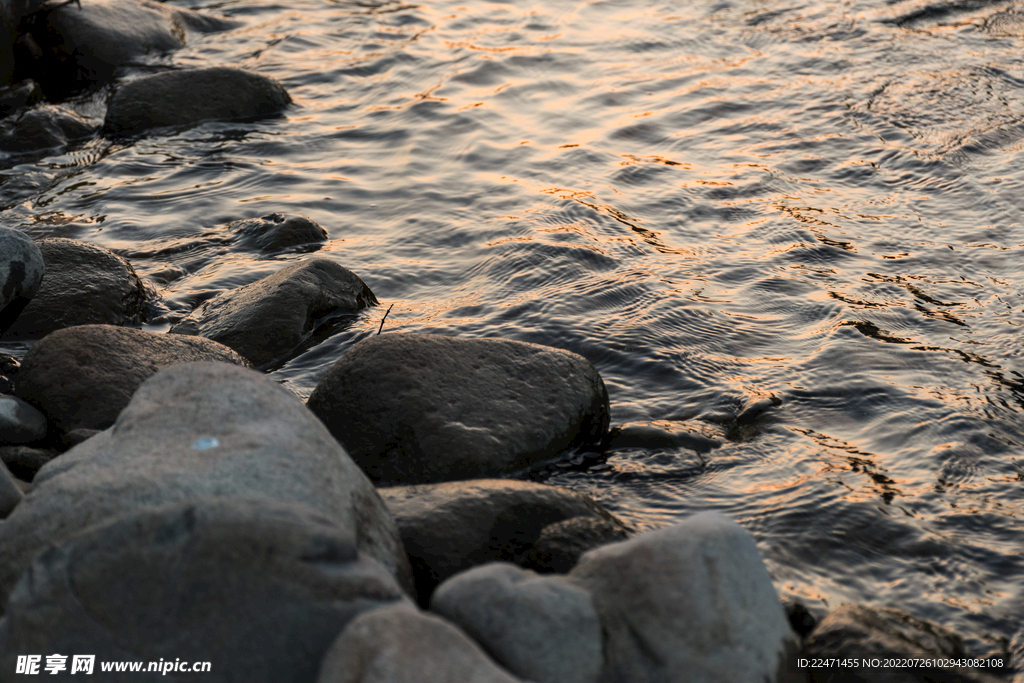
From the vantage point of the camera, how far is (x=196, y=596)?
239 centimetres

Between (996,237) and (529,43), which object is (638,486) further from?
(529,43)

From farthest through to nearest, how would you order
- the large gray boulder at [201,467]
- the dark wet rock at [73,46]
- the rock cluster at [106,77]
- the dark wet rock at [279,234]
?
the dark wet rock at [73,46] < the rock cluster at [106,77] < the dark wet rock at [279,234] < the large gray boulder at [201,467]

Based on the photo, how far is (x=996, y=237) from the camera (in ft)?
20.1

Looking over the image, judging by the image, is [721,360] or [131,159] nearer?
[721,360]

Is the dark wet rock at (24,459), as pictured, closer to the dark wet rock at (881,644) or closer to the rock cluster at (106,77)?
the dark wet rock at (881,644)

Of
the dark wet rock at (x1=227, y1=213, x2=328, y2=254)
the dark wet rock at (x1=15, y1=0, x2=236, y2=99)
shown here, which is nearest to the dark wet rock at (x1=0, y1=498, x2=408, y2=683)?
the dark wet rock at (x1=227, y1=213, x2=328, y2=254)

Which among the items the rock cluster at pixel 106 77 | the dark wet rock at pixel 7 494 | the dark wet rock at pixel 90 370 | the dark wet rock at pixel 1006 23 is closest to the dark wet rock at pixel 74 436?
the dark wet rock at pixel 90 370

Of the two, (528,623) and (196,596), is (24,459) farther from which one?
(528,623)

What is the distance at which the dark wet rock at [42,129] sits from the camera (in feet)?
28.1

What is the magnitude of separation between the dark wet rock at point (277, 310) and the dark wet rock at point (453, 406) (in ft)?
3.58

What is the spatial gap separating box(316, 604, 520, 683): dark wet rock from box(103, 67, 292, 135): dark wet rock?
7756 mm

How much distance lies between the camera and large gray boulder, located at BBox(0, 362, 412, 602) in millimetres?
2660

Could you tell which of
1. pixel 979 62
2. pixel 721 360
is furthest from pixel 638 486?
pixel 979 62

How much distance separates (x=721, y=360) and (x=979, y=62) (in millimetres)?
5478
